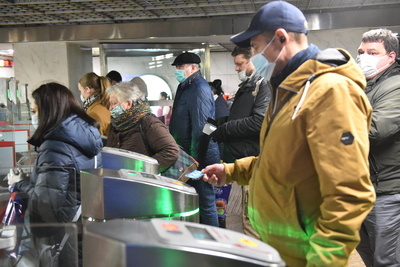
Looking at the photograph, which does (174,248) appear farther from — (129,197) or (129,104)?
(129,104)

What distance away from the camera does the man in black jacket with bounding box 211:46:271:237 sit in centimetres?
379

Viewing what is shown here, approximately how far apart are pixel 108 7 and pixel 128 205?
14.1 feet

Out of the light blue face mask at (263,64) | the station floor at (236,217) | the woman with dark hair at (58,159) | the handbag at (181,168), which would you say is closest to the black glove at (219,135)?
the handbag at (181,168)

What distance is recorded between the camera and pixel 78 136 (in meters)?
2.83

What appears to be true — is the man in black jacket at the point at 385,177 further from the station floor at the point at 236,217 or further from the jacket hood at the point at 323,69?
the station floor at the point at 236,217

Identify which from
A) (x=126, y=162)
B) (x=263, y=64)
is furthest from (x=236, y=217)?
(x=263, y=64)

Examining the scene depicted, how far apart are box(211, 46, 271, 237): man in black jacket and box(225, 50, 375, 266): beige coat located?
75.4 inches

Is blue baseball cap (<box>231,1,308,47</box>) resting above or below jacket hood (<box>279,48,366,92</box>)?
above

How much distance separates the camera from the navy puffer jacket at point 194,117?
4387 mm

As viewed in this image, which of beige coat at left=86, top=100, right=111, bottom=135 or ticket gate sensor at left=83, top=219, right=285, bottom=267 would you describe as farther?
beige coat at left=86, top=100, right=111, bottom=135

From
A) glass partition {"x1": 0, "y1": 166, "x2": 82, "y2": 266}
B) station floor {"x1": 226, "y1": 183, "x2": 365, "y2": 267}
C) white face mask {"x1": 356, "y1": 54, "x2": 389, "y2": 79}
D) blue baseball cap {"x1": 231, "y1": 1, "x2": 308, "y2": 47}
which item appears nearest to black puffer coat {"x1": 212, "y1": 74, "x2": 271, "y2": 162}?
white face mask {"x1": 356, "y1": 54, "x2": 389, "y2": 79}

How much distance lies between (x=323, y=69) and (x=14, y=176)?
64.9 inches

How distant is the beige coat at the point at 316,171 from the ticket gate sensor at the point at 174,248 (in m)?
0.38

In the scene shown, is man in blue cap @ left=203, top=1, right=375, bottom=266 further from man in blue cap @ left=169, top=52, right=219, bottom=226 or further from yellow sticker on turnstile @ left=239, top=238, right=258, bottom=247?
man in blue cap @ left=169, top=52, right=219, bottom=226
